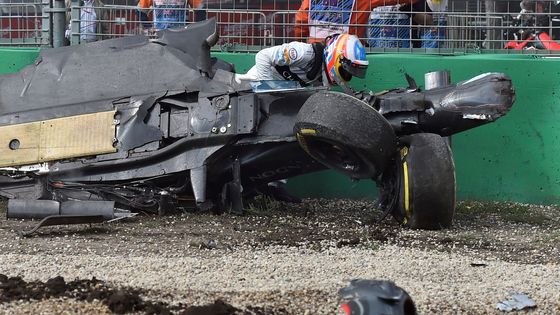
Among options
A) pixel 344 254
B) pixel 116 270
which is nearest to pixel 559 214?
pixel 344 254

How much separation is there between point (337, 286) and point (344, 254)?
117 centimetres

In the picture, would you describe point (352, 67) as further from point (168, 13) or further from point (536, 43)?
point (536, 43)

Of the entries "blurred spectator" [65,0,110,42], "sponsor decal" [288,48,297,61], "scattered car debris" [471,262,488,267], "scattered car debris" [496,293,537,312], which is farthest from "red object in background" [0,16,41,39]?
"scattered car debris" [496,293,537,312]

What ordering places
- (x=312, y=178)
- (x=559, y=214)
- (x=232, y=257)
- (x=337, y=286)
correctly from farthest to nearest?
(x=312, y=178), (x=559, y=214), (x=232, y=257), (x=337, y=286)

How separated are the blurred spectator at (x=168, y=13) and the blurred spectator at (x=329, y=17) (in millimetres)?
1005

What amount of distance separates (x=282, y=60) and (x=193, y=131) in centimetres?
100

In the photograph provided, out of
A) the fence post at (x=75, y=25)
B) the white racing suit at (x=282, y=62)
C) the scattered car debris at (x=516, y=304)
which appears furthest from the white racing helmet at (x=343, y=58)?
the scattered car debris at (x=516, y=304)

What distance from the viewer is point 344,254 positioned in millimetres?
6910

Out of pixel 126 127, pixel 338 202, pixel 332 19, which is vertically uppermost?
pixel 332 19

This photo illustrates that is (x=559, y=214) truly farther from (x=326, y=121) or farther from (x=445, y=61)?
(x=326, y=121)

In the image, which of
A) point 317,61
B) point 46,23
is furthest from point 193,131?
point 46,23

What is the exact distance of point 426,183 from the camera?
7.87m

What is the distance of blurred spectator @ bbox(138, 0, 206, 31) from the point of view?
993cm

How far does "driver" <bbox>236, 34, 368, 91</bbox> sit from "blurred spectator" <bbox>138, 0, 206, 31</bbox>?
147 centimetres
